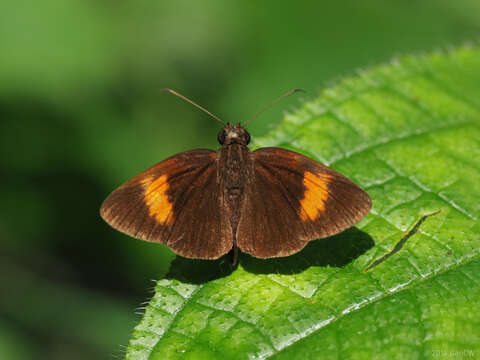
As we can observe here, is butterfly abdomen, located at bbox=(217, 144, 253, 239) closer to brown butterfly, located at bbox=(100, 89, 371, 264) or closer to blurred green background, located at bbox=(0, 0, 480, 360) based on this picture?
brown butterfly, located at bbox=(100, 89, 371, 264)

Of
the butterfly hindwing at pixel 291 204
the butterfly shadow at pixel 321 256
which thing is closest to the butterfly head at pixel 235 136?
the butterfly hindwing at pixel 291 204

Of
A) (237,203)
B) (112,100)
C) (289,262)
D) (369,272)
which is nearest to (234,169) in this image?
(237,203)

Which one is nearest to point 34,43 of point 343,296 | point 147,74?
point 147,74

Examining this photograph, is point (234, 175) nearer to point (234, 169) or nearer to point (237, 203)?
point (234, 169)

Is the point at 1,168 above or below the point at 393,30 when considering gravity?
below

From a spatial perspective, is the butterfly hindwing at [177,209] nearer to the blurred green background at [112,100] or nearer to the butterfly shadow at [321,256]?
the butterfly shadow at [321,256]

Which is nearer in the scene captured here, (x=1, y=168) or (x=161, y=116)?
(x=1, y=168)

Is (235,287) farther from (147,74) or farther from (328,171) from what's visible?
(147,74)
